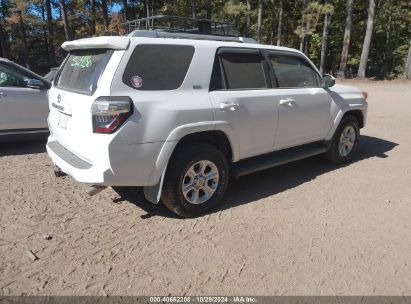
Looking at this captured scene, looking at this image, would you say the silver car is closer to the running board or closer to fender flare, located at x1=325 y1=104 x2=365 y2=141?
the running board

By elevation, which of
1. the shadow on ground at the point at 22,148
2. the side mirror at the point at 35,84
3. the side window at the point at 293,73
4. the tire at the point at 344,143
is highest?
the side window at the point at 293,73

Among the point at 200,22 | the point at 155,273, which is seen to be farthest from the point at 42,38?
the point at 155,273

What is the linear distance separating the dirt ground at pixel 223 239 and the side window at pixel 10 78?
5.83 ft

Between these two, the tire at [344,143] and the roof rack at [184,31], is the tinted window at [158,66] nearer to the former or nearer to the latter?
the roof rack at [184,31]

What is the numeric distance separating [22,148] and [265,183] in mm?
4560

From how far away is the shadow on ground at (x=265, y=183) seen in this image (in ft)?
14.5

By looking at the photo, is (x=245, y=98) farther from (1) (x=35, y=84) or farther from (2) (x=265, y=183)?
(1) (x=35, y=84)

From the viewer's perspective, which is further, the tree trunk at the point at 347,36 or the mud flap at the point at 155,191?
the tree trunk at the point at 347,36

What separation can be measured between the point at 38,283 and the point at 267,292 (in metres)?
1.80

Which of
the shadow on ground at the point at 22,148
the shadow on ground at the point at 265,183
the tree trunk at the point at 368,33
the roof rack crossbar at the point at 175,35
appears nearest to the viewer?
the roof rack crossbar at the point at 175,35

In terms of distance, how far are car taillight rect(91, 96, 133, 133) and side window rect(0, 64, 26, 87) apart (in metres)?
3.89

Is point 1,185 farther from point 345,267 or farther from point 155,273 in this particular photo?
point 345,267

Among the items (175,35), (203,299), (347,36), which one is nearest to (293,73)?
(175,35)

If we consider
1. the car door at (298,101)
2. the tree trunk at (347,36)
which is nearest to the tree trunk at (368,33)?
the tree trunk at (347,36)
